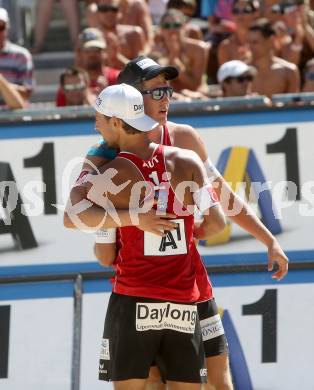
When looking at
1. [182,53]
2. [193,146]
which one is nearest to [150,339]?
[193,146]

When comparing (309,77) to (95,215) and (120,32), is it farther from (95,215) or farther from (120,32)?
(95,215)

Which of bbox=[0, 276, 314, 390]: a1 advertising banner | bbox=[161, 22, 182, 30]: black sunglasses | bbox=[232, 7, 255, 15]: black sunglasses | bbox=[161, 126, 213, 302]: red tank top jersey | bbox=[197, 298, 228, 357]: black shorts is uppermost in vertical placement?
bbox=[232, 7, 255, 15]: black sunglasses

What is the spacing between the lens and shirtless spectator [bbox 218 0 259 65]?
30.7 ft

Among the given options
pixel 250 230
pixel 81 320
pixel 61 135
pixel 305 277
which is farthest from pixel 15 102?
pixel 250 230

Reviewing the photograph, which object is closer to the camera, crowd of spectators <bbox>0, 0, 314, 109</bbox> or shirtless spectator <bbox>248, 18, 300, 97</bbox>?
crowd of spectators <bbox>0, 0, 314, 109</bbox>

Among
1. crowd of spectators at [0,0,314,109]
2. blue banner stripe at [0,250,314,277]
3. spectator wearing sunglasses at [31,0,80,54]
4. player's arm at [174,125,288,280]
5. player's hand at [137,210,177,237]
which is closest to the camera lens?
player's hand at [137,210,177,237]

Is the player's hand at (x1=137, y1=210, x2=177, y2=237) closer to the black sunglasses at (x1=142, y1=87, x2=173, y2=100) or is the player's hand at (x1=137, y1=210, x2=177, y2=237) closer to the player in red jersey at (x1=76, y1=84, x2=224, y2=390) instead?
the player in red jersey at (x1=76, y1=84, x2=224, y2=390)

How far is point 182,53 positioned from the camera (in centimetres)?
927

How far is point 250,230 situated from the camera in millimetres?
4988

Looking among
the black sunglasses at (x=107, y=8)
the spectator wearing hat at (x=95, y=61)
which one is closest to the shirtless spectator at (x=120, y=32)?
the black sunglasses at (x=107, y=8)

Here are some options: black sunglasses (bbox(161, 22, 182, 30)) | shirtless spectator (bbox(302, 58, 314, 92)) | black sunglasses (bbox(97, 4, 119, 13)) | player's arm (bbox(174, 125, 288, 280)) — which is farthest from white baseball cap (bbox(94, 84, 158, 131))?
black sunglasses (bbox(97, 4, 119, 13))

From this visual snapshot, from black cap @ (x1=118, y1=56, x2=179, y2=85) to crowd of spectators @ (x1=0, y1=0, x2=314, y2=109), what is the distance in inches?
103

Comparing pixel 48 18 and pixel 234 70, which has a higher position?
pixel 234 70

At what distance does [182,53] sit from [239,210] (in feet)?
14.9
